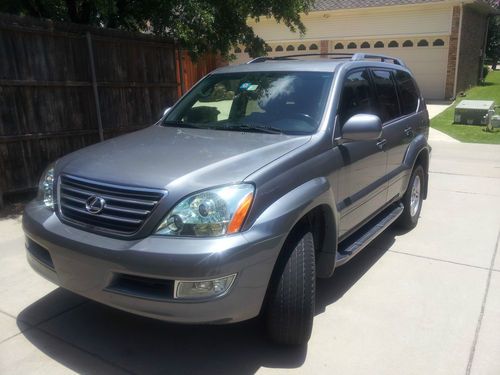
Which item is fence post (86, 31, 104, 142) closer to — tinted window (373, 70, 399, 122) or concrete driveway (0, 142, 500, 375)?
concrete driveway (0, 142, 500, 375)

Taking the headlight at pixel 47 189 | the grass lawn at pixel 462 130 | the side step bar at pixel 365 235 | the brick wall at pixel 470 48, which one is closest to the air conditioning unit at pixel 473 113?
the grass lawn at pixel 462 130

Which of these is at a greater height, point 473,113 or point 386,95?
point 386,95

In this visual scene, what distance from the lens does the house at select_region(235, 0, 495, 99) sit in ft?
63.0

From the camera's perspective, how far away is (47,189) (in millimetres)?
3303

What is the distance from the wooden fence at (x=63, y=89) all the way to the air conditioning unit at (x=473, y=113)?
9.76 meters

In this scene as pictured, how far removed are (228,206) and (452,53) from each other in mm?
19408

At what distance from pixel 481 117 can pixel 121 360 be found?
44.9 ft

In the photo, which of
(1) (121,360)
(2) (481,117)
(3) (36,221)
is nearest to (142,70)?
(3) (36,221)

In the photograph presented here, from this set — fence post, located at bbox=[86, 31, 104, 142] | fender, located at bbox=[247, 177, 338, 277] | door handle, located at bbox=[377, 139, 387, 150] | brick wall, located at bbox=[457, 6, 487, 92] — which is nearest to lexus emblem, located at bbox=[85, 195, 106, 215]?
fender, located at bbox=[247, 177, 338, 277]

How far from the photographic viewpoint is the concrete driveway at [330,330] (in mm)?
2986

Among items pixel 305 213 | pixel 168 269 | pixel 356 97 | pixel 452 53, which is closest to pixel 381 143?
pixel 356 97

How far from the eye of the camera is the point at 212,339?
327cm

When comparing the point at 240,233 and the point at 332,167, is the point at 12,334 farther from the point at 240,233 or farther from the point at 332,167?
the point at 332,167

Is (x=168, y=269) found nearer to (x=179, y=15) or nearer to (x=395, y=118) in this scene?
(x=395, y=118)
